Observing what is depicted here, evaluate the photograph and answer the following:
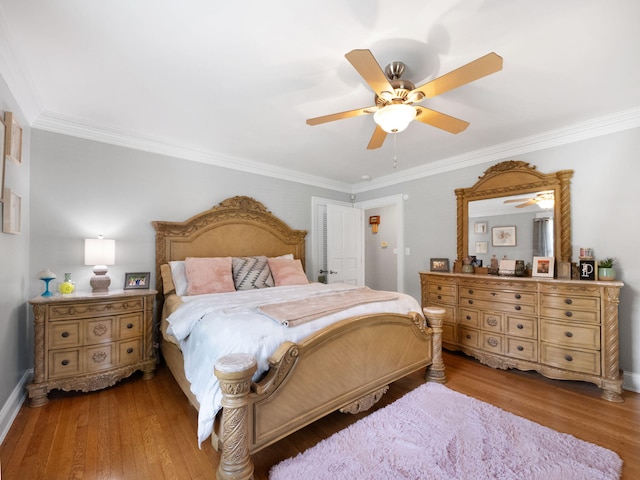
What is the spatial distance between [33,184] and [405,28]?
330 cm

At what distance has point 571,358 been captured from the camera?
2514 mm

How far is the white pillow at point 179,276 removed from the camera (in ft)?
9.60

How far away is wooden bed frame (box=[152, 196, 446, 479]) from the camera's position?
1.38m

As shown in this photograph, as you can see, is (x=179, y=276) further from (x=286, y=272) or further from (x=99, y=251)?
(x=286, y=272)

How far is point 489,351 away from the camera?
3.00 meters

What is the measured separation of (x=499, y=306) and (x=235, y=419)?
278 cm

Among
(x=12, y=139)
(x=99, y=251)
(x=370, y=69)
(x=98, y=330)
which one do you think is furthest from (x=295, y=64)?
(x=98, y=330)

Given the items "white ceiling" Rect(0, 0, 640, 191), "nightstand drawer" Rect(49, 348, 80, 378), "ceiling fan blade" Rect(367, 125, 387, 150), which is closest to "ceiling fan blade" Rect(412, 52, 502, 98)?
"white ceiling" Rect(0, 0, 640, 191)

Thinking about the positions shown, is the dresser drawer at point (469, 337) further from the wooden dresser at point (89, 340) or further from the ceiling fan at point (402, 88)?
the wooden dresser at point (89, 340)

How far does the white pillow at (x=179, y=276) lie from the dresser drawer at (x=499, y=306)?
10.0 ft

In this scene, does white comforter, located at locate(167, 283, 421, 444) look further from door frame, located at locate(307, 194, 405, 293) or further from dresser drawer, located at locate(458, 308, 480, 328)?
door frame, located at locate(307, 194, 405, 293)

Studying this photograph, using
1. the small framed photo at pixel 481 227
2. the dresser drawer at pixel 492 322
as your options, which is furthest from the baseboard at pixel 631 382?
the small framed photo at pixel 481 227

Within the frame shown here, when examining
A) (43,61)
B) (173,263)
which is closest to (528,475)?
(173,263)

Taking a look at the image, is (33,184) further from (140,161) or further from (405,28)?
(405,28)
